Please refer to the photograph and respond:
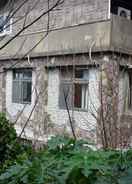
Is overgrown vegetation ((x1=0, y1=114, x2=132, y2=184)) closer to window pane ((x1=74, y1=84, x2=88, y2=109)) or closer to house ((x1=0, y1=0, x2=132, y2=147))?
house ((x1=0, y1=0, x2=132, y2=147))

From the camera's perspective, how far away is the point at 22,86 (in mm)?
17578

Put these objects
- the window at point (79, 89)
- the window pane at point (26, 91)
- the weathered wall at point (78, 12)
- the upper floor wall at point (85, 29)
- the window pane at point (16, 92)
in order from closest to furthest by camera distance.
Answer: the upper floor wall at point (85, 29) → the weathered wall at point (78, 12) → the window at point (79, 89) → the window pane at point (26, 91) → the window pane at point (16, 92)

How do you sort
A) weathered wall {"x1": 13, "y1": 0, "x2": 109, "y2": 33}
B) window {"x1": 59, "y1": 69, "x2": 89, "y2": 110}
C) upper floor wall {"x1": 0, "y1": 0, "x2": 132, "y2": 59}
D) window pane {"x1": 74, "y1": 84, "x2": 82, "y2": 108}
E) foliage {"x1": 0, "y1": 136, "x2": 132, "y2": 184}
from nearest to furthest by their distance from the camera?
foliage {"x1": 0, "y1": 136, "x2": 132, "y2": 184}, upper floor wall {"x1": 0, "y1": 0, "x2": 132, "y2": 59}, weathered wall {"x1": 13, "y1": 0, "x2": 109, "y2": 33}, window {"x1": 59, "y1": 69, "x2": 89, "y2": 110}, window pane {"x1": 74, "y1": 84, "x2": 82, "y2": 108}

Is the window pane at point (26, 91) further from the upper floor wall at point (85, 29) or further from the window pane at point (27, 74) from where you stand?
the upper floor wall at point (85, 29)

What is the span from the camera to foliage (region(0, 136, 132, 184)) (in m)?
2.73

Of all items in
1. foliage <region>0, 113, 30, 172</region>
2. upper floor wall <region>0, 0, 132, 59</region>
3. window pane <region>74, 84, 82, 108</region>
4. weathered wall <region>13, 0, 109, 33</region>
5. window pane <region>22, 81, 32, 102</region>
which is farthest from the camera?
window pane <region>22, 81, 32, 102</region>

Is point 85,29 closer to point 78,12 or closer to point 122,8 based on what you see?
point 78,12

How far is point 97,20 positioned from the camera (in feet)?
45.9

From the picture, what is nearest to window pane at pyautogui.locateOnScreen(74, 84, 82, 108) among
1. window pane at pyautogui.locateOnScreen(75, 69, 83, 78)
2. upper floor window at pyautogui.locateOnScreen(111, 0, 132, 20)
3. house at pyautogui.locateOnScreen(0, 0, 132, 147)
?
house at pyautogui.locateOnScreen(0, 0, 132, 147)

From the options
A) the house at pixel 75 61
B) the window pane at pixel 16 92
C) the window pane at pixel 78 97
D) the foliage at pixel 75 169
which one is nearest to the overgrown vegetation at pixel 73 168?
the foliage at pixel 75 169

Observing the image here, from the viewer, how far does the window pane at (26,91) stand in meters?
17.1

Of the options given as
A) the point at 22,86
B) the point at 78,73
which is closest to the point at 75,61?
the point at 78,73

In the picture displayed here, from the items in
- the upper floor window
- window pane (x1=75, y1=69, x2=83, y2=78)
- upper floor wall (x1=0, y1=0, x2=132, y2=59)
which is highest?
the upper floor window

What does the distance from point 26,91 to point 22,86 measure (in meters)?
0.42
